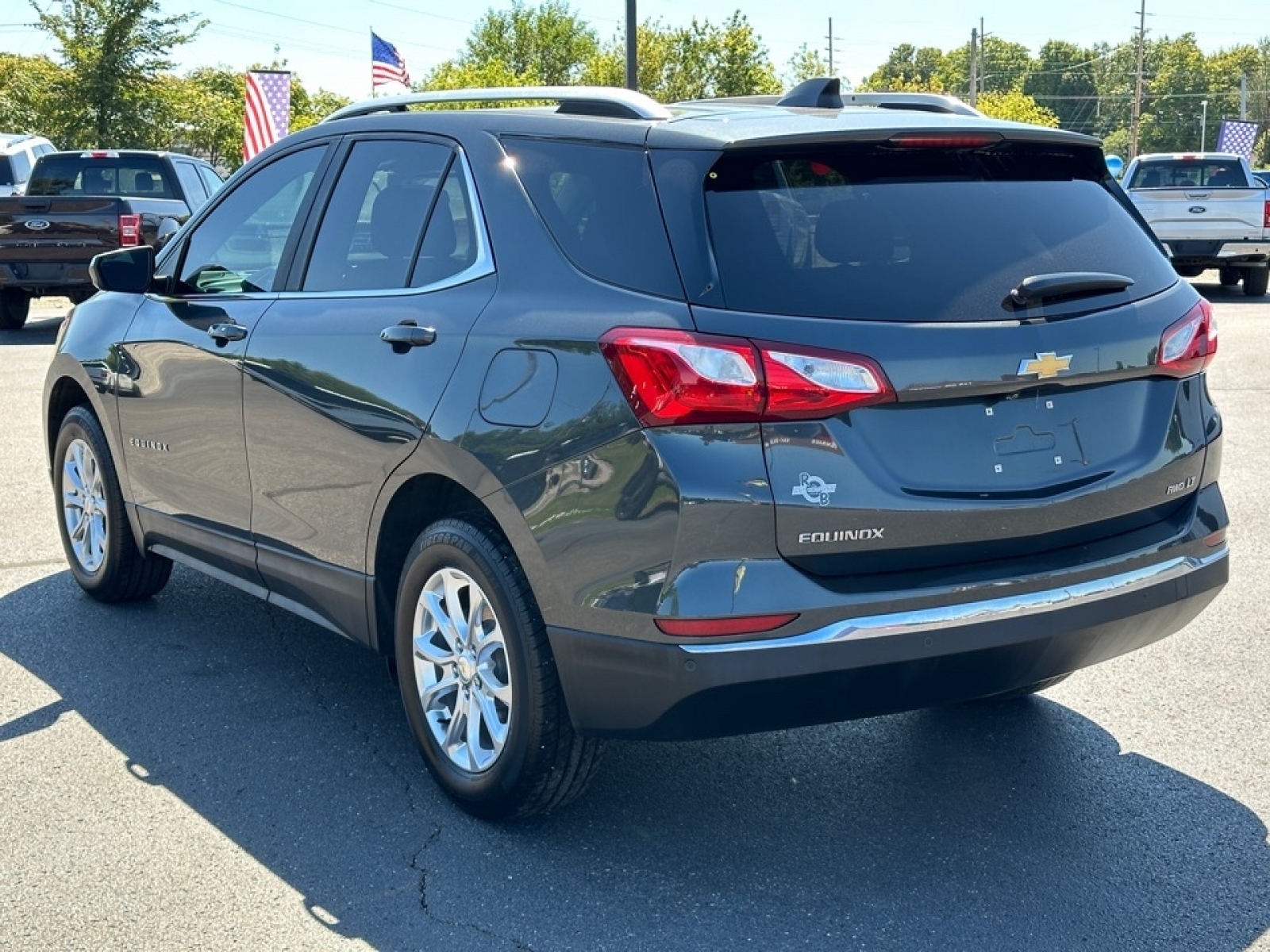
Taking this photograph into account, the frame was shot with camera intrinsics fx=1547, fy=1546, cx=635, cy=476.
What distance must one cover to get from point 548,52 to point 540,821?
245 feet

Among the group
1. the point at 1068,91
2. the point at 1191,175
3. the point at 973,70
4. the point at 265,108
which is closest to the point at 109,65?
the point at 265,108

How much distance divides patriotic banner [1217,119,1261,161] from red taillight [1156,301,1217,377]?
42.7m

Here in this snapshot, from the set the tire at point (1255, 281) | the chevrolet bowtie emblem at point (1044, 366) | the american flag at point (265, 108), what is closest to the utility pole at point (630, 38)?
the american flag at point (265, 108)

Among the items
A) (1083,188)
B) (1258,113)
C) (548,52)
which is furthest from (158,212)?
(1258,113)

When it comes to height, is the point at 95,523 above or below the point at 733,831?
above

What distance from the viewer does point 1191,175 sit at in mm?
21953

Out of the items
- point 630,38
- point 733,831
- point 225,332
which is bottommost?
point 733,831

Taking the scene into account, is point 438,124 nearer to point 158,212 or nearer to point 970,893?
point 970,893

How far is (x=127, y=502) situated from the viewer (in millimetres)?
5730

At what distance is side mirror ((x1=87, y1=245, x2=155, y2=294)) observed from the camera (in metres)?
5.36

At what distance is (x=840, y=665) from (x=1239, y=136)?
1769 inches

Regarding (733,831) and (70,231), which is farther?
(70,231)

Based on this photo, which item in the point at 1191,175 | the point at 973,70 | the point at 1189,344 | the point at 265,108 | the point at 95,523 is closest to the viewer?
the point at 1189,344

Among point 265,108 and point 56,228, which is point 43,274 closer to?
point 56,228
